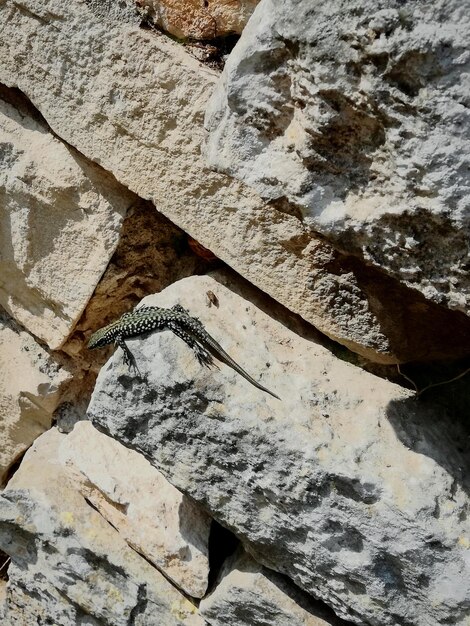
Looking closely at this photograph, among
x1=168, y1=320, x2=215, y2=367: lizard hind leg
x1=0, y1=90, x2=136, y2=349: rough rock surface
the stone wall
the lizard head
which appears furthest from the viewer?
x1=0, y1=90, x2=136, y2=349: rough rock surface


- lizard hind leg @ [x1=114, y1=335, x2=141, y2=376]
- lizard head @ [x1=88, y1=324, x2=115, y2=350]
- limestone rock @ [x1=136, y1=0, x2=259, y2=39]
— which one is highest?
limestone rock @ [x1=136, y1=0, x2=259, y2=39]

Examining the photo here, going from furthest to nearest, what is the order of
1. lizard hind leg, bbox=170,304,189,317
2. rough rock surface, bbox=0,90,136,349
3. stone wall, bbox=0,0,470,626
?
rough rock surface, bbox=0,90,136,349
lizard hind leg, bbox=170,304,189,317
stone wall, bbox=0,0,470,626

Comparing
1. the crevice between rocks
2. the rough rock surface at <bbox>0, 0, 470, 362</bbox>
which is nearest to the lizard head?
the rough rock surface at <bbox>0, 0, 470, 362</bbox>

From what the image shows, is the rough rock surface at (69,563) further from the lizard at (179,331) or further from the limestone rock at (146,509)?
the lizard at (179,331)

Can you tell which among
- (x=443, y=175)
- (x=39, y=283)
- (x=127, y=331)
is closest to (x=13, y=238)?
(x=39, y=283)

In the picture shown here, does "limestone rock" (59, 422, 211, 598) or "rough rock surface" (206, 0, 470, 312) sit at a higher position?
"rough rock surface" (206, 0, 470, 312)

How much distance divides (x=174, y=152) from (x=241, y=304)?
0.74 meters

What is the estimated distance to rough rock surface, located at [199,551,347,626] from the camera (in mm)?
3029

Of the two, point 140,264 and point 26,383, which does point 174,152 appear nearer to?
point 140,264

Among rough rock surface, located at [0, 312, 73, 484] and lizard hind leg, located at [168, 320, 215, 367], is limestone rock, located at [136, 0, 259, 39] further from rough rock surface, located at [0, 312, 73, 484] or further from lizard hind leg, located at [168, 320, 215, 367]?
rough rock surface, located at [0, 312, 73, 484]

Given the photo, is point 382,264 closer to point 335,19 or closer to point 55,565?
point 335,19

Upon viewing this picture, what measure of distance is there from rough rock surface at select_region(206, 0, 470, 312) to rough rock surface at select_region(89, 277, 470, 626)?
0.82 metres

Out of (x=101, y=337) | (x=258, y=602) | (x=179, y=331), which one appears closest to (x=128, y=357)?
(x=179, y=331)

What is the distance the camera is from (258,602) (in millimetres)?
3070
